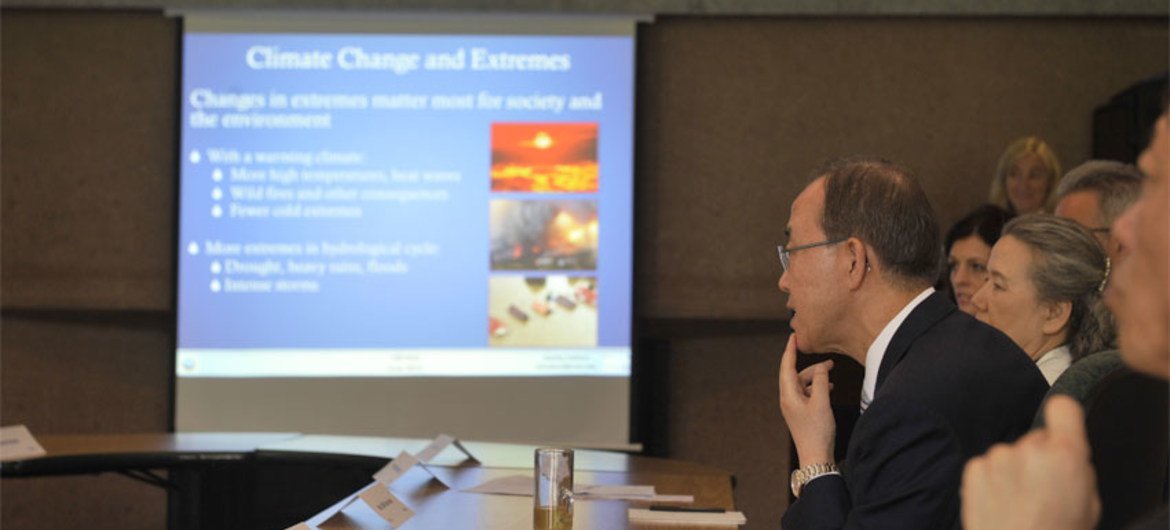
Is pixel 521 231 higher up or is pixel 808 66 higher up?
pixel 808 66

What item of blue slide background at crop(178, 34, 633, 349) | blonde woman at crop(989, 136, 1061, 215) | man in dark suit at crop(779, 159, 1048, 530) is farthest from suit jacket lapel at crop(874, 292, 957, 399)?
blue slide background at crop(178, 34, 633, 349)

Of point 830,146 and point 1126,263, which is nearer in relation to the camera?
point 1126,263

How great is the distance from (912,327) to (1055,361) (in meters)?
0.95

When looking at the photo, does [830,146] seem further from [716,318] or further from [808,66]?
[716,318]

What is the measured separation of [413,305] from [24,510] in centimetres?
216

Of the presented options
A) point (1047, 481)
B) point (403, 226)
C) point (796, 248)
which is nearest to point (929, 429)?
point (796, 248)

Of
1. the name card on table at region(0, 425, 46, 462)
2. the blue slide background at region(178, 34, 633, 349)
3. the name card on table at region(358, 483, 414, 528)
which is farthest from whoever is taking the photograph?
the blue slide background at region(178, 34, 633, 349)

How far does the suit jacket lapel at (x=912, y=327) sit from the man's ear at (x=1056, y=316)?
36.2 inches

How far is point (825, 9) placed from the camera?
6.17 m

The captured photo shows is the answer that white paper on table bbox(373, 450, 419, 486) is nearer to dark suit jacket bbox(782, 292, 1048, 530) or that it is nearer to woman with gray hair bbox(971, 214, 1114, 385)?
dark suit jacket bbox(782, 292, 1048, 530)

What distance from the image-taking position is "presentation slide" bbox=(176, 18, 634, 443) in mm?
5902

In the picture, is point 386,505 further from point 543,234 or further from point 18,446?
point 543,234

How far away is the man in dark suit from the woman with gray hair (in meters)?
0.75

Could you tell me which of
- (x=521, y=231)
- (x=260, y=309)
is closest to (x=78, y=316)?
(x=260, y=309)
